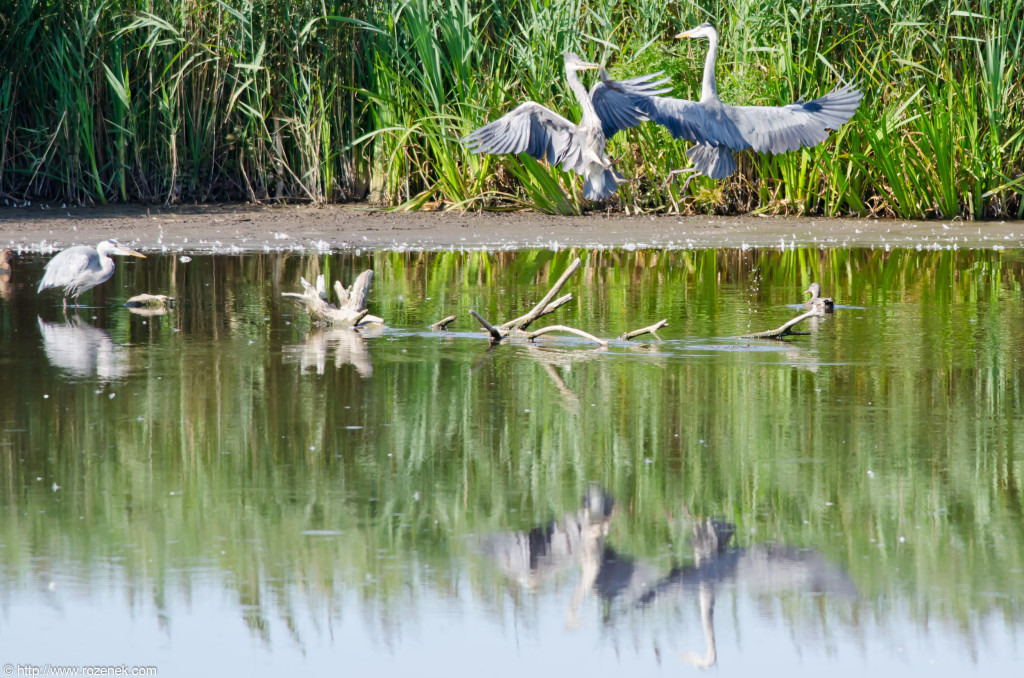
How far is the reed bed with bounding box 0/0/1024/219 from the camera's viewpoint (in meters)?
11.8

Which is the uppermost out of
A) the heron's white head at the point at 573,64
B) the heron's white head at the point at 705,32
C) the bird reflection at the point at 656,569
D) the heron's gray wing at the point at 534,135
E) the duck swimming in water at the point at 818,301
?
the heron's white head at the point at 705,32

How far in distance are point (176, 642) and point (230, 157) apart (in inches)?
450

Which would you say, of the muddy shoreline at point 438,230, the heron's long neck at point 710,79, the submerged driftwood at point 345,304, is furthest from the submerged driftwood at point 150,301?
the heron's long neck at point 710,79

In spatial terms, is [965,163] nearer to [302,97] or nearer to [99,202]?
[302,97]

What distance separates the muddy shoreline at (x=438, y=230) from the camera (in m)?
10.9

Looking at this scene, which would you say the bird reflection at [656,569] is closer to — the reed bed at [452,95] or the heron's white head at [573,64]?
the heron's white head at [573,64]

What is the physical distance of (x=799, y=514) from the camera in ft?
11.6

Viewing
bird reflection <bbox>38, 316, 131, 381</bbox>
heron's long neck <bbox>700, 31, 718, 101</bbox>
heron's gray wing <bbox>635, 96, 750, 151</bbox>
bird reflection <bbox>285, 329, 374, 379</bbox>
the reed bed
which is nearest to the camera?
bird reflection <bbox>38, 316, 131, 381</bbox>

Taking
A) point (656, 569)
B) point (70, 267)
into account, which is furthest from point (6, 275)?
point (656, 569)

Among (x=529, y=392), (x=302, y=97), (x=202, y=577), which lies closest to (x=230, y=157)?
(x=302, y=97)

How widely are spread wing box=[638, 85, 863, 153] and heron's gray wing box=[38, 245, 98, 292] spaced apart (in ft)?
13.0

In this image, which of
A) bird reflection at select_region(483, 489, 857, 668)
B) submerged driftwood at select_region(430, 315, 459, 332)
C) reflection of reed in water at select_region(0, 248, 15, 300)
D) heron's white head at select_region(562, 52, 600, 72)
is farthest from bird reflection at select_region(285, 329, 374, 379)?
heron's white head at select_region(562, 52, 600, 72)

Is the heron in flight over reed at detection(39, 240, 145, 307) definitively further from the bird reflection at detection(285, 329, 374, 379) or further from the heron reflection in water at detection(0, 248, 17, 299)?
the bird reflection at detection(285, 329, 374, 379)

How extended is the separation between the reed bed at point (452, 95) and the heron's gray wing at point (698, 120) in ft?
8.58
